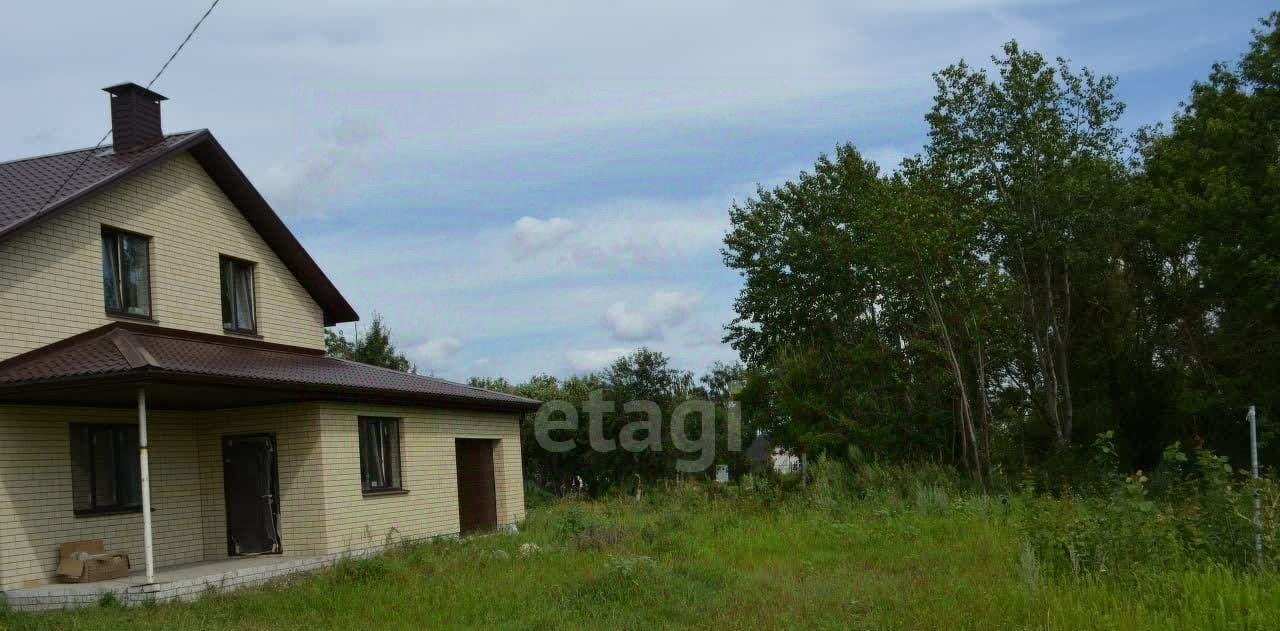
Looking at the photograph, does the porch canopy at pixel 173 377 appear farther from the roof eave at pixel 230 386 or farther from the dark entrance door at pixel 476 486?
the dark entrance door at pixel 476 486

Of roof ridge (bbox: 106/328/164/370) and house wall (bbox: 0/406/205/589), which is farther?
house wall (bbox: 0/406/205/589)

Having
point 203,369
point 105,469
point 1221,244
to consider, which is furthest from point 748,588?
point 1221,244

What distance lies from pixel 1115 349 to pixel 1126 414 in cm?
192

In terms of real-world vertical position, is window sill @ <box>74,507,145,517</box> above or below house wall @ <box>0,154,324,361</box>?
below

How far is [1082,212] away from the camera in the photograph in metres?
26.8

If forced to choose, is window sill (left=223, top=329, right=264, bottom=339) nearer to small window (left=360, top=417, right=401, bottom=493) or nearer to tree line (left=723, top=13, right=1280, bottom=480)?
small window (left=360, top=417, right=401, bottom=493)

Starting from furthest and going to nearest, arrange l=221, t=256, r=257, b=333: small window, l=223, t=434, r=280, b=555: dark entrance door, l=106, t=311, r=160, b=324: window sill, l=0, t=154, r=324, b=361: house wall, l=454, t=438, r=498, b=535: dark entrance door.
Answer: l=454, t=438, r=498, b=535: dark entrance door
l=221, t=256, r=257, b=333: small window
l=223, t=434, r=280, b=555: dark entrance door
l=106, t=311, r=160, b=324: window sill
l=0, t=154, r=324, b=361: house wall

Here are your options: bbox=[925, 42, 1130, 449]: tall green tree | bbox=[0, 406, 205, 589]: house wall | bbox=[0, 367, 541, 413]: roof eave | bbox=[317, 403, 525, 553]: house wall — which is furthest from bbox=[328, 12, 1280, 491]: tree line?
bbox=[0, 406, 205, 589]: house wall

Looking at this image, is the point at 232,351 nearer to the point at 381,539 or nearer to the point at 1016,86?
the point at 381,539

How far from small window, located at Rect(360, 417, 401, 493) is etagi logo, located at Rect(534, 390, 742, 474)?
1446 cm

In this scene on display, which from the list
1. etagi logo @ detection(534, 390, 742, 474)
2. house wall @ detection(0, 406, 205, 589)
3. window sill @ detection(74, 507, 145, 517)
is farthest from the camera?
etagi logo @ detection(534, 390, 742, 474)

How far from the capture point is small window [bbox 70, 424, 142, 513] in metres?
13.3

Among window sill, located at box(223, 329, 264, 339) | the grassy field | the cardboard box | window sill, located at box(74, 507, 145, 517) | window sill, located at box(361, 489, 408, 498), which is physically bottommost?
the grassy field

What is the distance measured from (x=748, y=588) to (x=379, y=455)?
7679mm
